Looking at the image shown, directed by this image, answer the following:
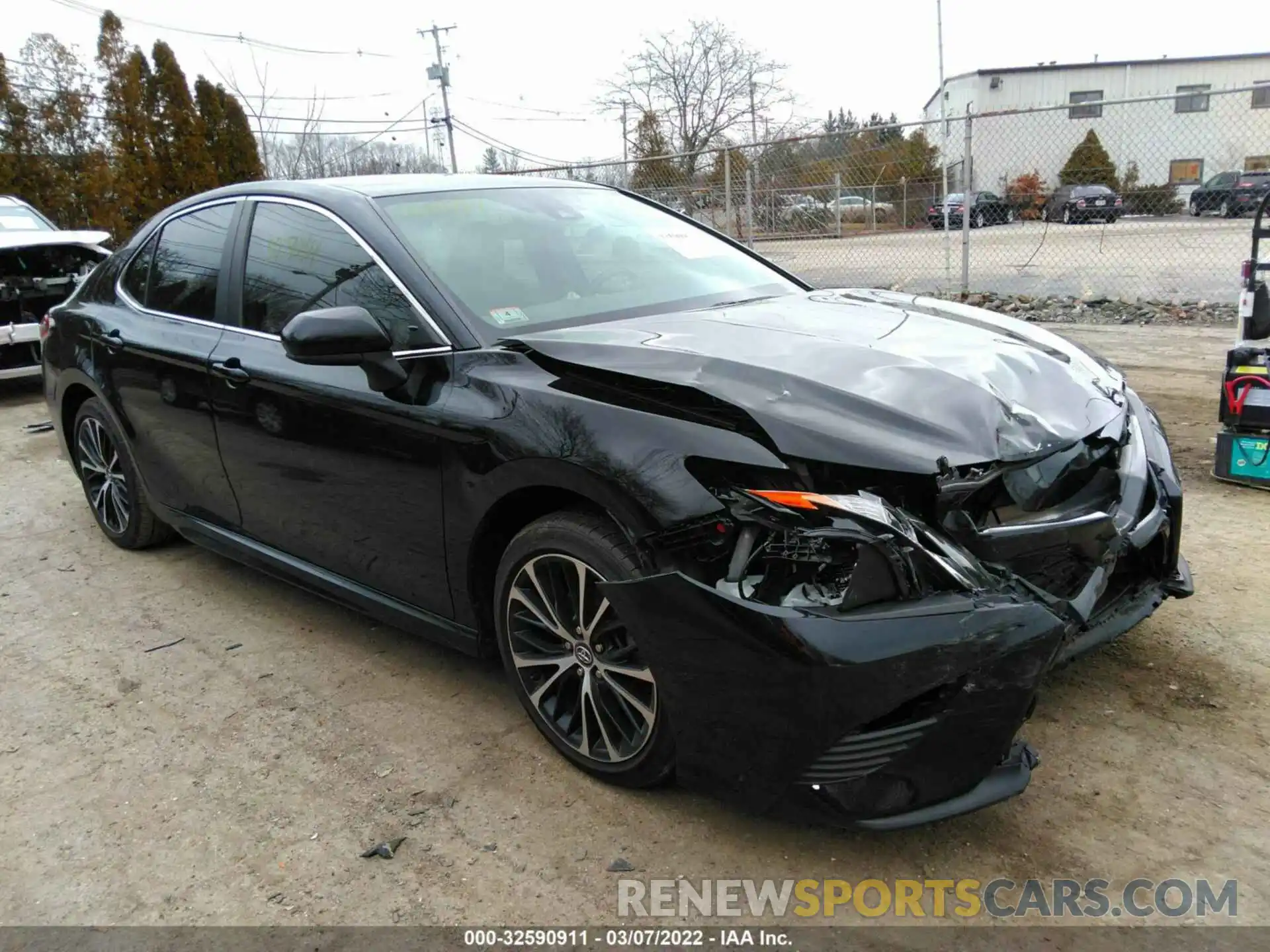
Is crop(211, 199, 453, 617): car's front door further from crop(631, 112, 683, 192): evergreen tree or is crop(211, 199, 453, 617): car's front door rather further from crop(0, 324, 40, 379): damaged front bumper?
crop(631, 112, 683, 192): evergreen tree

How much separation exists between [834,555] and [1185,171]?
47.8 feet

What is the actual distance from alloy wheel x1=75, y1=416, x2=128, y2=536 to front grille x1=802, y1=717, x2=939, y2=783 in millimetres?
3712

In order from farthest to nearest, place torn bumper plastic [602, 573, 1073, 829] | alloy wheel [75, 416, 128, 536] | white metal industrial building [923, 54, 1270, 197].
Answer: white metal industrial building [923, 54, 1270, 197] < alloy wheel [75, 416, 128, 536] < torn bumper plastic [602, 573, 1073, 829]

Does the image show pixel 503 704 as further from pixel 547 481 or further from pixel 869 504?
pixel 869 504

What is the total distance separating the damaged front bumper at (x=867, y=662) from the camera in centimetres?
198

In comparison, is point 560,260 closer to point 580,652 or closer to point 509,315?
point 509,315

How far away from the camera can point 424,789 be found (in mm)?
2670

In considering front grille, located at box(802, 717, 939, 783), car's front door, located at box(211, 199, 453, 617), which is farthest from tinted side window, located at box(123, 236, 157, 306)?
front grille, located at box(802, 717, 939, 783)

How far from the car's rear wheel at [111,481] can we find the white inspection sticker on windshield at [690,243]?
2.58m

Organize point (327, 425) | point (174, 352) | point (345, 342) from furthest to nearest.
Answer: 1. point (174, 352)
2. point (327, 425)
3. point (345, 342)

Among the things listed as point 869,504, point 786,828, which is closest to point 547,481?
point 869,504

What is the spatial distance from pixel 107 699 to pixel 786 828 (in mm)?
2376

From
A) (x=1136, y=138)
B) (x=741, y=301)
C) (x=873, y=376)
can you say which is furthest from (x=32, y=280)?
(x=1136, y=138)

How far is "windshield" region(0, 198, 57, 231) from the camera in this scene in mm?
9664
